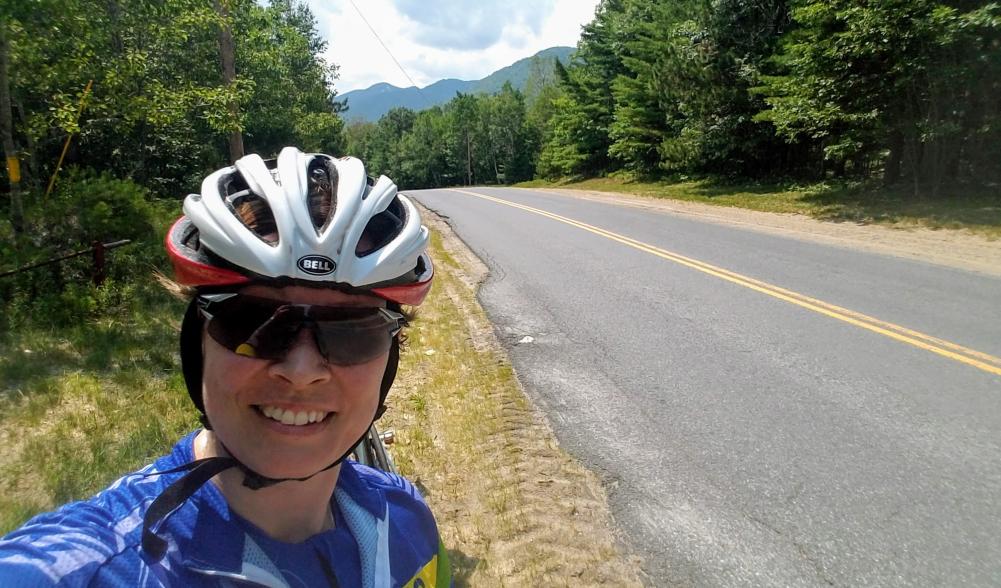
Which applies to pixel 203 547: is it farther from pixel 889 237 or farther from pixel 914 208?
pixel 914 208

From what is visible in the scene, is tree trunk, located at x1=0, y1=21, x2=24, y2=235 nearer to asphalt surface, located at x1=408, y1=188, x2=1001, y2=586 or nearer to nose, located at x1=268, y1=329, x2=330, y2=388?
asphalt surface, located at x1=408, y1=188, x2=1001, y2=586

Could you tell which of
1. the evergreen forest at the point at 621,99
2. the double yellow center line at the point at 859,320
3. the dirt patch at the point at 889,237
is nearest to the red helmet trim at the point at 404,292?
the double yellow center line at the point at 859,320

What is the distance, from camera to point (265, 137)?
22.0 metres

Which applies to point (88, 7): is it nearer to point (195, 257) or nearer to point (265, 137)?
point (195, 257)

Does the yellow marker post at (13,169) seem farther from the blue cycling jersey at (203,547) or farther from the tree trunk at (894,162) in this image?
the tree trunk at (894,162)

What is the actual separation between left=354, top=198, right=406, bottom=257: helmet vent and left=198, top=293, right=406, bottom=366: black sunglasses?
20cm

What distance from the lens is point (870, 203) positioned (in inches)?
639

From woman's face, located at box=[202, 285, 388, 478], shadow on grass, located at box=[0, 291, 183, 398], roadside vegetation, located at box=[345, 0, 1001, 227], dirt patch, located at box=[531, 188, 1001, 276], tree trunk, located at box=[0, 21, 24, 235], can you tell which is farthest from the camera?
roadside vegetation, located at box=[345, 0, 1001, 227]

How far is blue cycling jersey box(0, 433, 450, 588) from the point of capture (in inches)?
40.1

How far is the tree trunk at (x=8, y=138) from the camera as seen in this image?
6.01m

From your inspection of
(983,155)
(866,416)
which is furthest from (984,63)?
(866,416)

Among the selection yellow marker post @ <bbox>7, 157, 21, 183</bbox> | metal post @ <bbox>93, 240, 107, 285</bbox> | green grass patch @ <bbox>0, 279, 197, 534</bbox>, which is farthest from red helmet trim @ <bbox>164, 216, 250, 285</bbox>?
yellow marker post @ <bbox>7, 157, 21, 183</bbox>

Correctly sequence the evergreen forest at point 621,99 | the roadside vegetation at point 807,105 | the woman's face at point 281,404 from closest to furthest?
the woman's face at point 281,404
the evergreen forest at point 621,99
the roadside vegetation at point 807,105

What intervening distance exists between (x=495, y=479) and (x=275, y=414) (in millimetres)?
2517
